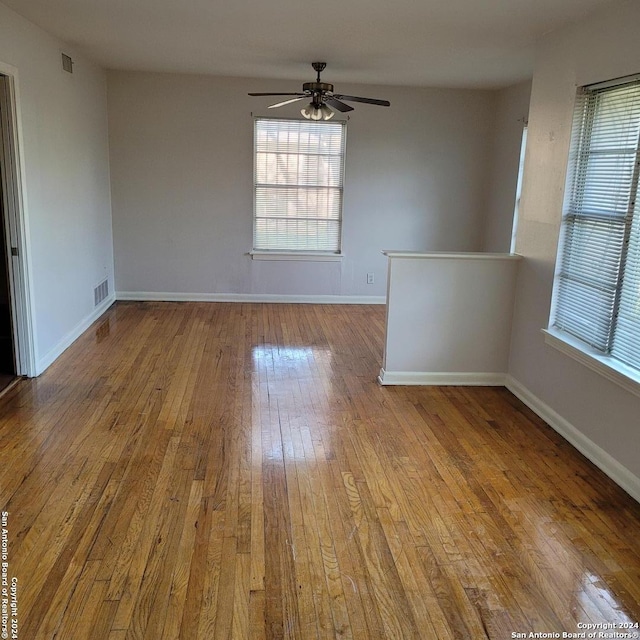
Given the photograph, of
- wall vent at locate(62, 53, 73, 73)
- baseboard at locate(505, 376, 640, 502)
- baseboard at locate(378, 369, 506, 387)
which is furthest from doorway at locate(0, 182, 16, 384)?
baseboard at locate(505, 376, 640, 502)

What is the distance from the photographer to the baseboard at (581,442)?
3021 millimetres

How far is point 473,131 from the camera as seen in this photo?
22.9ft

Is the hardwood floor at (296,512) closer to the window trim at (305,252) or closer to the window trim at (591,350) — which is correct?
the window trim at (591,350)

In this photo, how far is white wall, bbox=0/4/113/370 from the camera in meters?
4.23

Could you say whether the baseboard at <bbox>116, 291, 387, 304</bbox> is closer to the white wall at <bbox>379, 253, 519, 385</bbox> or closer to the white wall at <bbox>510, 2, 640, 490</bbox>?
the white wall at <bbox>379, 253, 519, 385</bbox>

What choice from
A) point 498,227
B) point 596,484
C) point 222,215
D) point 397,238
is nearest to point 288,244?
point 222,215

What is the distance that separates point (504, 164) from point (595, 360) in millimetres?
3901

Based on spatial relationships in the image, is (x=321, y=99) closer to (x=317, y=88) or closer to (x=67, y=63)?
(x=317, y=88)

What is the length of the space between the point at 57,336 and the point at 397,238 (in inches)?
159

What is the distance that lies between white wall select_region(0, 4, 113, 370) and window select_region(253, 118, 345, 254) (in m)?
1.78

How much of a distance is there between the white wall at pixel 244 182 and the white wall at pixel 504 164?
168mm

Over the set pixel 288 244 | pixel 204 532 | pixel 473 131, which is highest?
pixel 473 131

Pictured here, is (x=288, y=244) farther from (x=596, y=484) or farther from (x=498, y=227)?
(x=596, y=484)

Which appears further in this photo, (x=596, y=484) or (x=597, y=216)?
(x=597, y=216)
